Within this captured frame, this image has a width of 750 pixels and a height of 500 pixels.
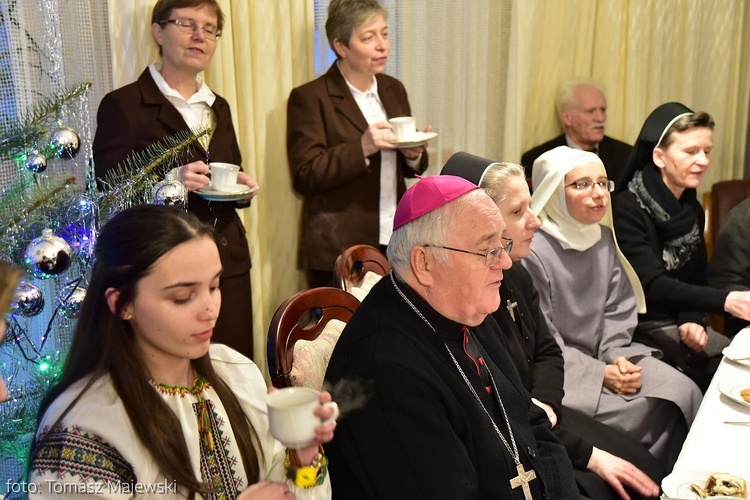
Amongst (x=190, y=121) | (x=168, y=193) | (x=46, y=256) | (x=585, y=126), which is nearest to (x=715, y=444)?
(x=168, y=193)

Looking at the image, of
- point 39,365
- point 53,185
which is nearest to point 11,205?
point 53,185

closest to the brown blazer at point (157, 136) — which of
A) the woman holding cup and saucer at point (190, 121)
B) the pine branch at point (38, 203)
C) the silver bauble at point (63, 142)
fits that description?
the woman holding cup and saucer at point (190, 121)

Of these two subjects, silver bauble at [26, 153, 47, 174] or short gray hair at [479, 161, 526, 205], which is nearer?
silver bauble at [26, 153, 47, 174]

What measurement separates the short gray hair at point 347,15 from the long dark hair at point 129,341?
2372mm

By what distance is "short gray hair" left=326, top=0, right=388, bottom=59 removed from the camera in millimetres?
3842

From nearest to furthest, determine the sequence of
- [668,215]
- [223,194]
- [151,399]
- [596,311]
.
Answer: [151,399], [223,194], [596,311], [668,215]

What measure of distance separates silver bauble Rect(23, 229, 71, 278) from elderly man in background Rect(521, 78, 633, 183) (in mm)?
3381

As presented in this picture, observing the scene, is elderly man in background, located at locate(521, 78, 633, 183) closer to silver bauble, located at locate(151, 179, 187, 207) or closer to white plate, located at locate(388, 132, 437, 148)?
white plate, located at locate(388, 132, 437, 148)

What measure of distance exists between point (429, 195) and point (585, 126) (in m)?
3.25

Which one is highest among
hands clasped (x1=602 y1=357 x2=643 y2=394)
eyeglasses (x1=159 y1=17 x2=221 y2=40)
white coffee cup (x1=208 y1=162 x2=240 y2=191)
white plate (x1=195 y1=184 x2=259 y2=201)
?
eyeglasses (x1=159 y1=17 x2=221 y2=40)

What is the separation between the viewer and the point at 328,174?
379 cm

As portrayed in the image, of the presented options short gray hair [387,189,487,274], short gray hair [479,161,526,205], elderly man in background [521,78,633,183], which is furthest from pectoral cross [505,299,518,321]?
elderly man in background [521,78,633,183]

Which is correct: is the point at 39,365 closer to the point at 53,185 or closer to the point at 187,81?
the point at 53,185

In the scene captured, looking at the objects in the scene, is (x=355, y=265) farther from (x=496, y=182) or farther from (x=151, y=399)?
(x=151, y=399)
